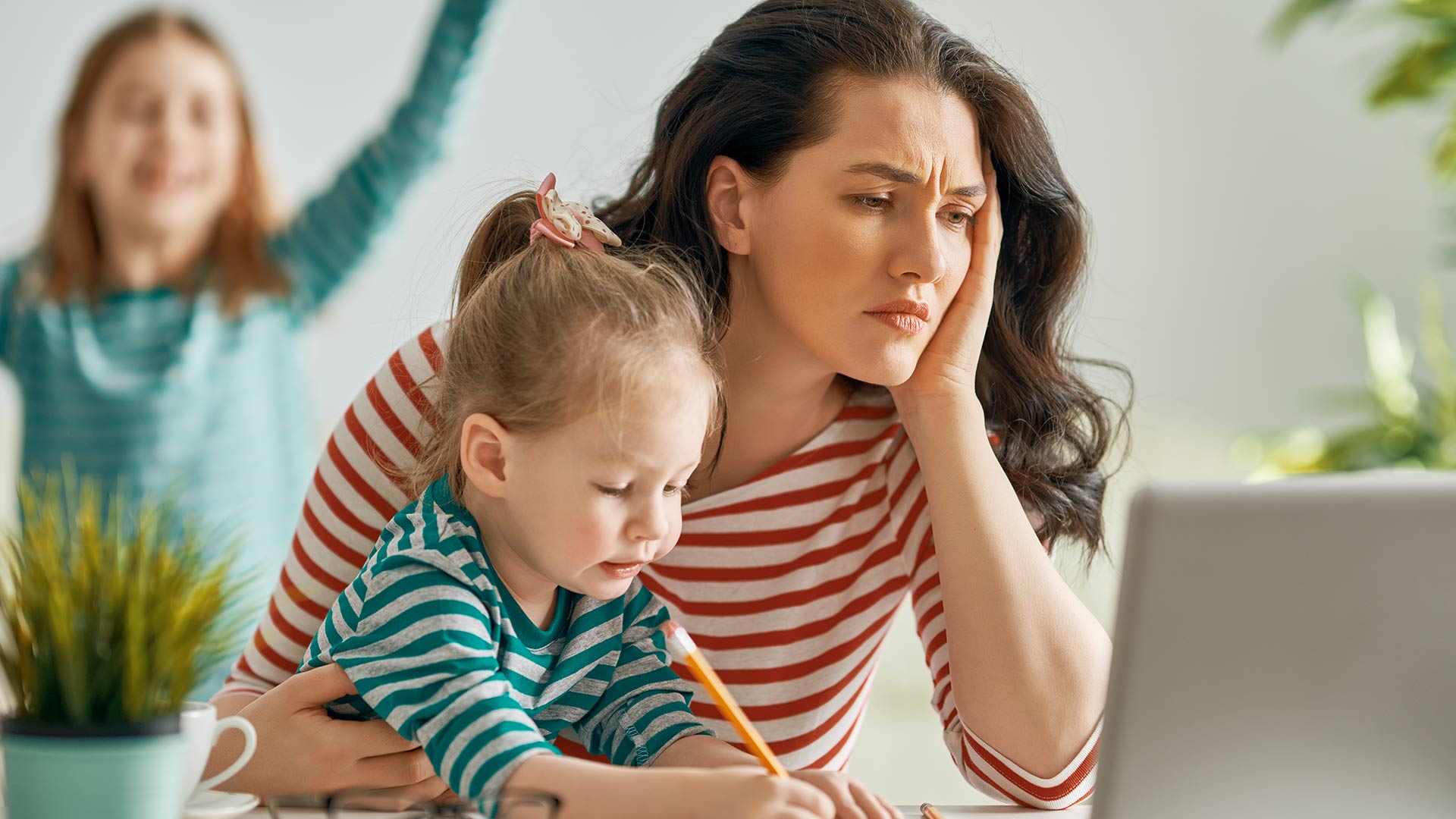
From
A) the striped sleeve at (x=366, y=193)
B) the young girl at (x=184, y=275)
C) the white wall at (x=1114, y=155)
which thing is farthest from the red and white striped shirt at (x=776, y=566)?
the white wall at (x=1114, y=155)

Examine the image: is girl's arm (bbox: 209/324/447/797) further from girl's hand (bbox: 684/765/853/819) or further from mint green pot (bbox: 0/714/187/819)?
girl's hand (bbox: 684/765/853/819)

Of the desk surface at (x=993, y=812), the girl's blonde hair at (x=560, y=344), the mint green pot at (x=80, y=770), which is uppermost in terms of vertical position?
the girl's blonde hair at (x=560, y=344)

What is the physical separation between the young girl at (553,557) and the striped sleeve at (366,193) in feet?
4.52

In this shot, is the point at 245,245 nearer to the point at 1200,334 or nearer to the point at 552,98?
the point at 552,98

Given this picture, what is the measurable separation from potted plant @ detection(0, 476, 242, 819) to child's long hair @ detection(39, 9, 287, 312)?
1.66 metres

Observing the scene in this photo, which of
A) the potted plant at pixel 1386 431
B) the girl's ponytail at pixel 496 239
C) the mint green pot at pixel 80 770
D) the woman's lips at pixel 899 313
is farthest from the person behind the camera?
the potted plant at pixel 1386 431

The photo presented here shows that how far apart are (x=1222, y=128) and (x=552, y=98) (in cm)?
182

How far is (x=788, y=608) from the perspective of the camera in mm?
1335

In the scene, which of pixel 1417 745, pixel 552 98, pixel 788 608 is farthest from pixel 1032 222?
pixel 552 98

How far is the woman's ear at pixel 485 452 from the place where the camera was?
36.8 inches

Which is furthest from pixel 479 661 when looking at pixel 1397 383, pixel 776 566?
pixel 1397 383

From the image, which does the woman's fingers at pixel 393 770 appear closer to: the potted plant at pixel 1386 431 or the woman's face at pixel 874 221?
the woman's face at pixel 874 221

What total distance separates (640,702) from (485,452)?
237 mm

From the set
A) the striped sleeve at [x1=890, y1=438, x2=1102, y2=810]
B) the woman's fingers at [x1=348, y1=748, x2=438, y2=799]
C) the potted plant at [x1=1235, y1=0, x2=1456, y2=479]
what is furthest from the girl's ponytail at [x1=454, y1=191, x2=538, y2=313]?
the potted plant at [x1=1235, y1=0, x2=1456, y2=479]
